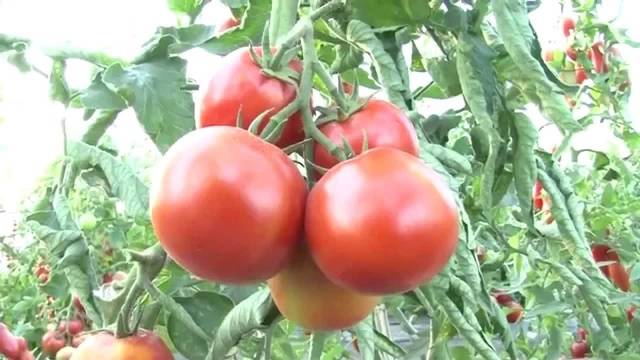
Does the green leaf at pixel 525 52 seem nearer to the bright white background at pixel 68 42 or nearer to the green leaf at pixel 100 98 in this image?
the bright white background at pixel 68 42

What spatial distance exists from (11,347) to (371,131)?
104 cm

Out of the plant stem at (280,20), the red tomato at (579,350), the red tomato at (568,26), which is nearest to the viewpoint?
the plant stem at (280,20)

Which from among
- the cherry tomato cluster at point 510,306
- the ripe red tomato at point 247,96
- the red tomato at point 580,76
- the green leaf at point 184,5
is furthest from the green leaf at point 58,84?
the red tomato at point 580,76

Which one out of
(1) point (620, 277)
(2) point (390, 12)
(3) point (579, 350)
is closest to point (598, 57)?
(1) point (620, 277)

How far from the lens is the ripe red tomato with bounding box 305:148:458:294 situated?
540 mm

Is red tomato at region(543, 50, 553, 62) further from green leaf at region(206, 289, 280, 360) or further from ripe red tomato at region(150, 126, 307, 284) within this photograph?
ripe red tomato at region(150, 126, 307, 284)

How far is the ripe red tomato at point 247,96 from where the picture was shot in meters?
0.60

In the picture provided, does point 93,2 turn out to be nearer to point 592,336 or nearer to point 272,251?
point 592,336

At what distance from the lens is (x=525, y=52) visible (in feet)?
1.89

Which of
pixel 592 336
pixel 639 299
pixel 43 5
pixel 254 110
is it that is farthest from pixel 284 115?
pixel 43 5

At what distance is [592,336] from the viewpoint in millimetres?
1456

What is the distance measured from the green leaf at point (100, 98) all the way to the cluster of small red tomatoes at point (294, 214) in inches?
6.7

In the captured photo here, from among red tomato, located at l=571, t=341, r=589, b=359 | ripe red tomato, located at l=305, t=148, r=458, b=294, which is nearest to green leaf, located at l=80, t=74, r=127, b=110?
ripe red tomato, located at l=305, t=148, r=458, b=294

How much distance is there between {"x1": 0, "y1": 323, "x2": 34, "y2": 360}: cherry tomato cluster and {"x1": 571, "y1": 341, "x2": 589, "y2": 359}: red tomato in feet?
3.22
